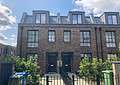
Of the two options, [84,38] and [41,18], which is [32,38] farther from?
[84,38]

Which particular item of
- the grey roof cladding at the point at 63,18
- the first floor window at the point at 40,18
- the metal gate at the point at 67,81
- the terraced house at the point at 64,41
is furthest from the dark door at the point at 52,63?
the metal gate at the point at 67,81

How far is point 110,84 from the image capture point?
30.6 ft

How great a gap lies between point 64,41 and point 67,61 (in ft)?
8.75

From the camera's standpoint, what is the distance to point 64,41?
24000 millimetres

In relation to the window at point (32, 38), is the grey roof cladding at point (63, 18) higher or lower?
higher

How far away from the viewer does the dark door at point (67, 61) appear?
78.0 ft

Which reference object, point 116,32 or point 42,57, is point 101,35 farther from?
point 42,57

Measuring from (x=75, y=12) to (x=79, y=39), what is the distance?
14.4ft

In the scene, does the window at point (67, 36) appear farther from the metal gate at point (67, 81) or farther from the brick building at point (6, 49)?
the brick building at point (6, 49)

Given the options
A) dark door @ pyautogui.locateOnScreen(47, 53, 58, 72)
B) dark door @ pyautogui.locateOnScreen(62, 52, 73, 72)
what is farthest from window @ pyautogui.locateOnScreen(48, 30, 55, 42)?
dark door @ pyautogui.locateOnScreen(62, 52, 73, 72)

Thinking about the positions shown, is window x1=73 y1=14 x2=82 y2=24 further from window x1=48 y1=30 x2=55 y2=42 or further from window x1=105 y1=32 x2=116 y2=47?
window x1=105 y1=32 x2=116 y2=47

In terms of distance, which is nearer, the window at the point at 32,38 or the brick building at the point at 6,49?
the window at the point at 32,38

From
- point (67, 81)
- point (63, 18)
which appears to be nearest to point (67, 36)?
point (63, 18)

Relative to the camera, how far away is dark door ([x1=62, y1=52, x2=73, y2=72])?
23769 mm
